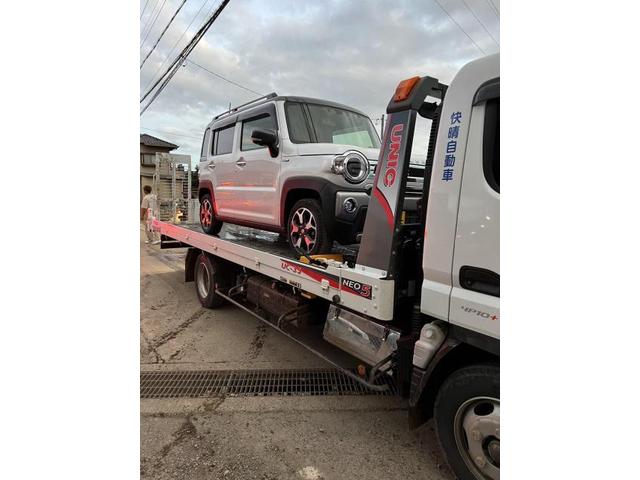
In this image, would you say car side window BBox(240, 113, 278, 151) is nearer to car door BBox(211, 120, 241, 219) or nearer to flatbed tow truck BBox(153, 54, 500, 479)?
car door BBox(211, 120, 241, 219)

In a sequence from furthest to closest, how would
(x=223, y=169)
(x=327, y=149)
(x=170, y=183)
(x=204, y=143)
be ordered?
(x=170, y=183) → (x=204, y=143) → (x=223, y=169) → (x=327, y=149)

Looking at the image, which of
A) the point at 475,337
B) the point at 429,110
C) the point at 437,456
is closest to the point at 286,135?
the point at 429,110

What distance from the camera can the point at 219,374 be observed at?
401cm

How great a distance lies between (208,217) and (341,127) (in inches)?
111

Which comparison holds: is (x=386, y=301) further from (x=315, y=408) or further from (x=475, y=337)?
(x=315, y=408)

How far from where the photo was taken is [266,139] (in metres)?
4.11

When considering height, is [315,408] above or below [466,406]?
below

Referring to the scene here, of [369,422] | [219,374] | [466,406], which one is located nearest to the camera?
[466,406]

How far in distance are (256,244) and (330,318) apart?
1.88m

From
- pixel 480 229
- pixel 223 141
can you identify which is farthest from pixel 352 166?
pixel 223 141

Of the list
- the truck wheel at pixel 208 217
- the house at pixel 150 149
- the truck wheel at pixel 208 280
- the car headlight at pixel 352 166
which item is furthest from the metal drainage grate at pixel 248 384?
the house at pixel 150 149

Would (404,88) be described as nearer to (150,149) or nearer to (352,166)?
(352,166)

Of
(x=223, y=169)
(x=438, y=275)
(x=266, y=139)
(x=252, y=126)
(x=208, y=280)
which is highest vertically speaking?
(x=252, y=126)

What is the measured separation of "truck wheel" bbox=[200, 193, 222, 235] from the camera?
19.8 feet
